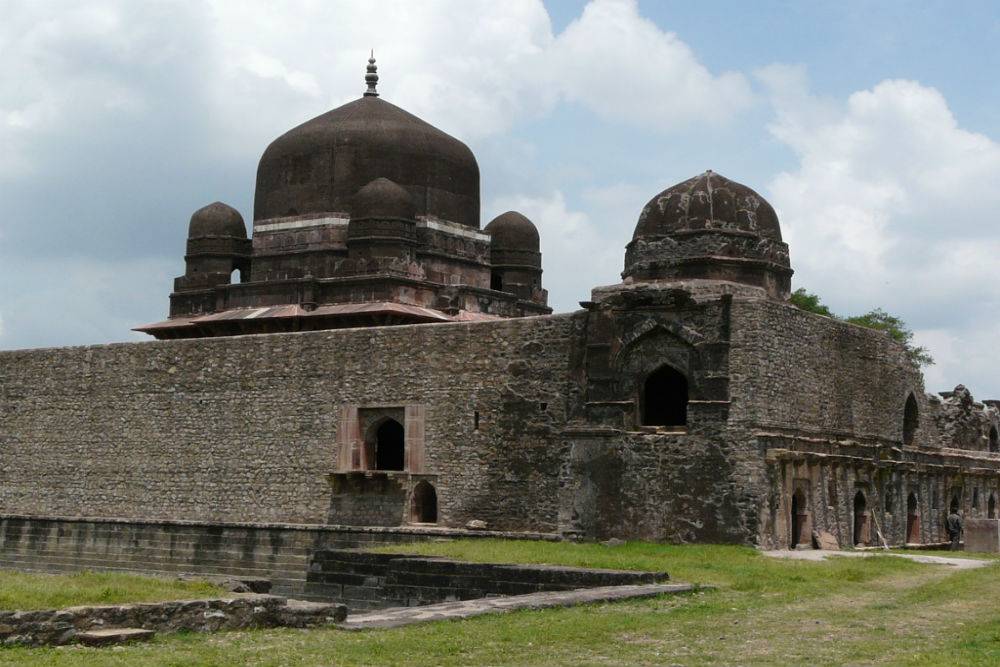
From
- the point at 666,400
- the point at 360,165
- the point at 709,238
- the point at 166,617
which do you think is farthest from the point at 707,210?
the point at 166,617

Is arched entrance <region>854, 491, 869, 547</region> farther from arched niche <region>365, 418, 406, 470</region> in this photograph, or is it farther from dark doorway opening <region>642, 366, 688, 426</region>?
arched niche <region>365, 418, 406, 470</region>

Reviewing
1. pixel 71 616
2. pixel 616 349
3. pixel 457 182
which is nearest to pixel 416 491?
pixel 616 349

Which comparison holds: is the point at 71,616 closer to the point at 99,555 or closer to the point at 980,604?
the point at 980,604

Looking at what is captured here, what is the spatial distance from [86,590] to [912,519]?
1612cm

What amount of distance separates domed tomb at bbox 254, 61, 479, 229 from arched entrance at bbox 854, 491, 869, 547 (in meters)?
10.4

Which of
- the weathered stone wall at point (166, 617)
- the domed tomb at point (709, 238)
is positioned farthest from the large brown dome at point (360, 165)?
the weathered stone wall at point (166, 617)

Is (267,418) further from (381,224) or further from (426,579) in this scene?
(426,579)

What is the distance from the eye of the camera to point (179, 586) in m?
11.1

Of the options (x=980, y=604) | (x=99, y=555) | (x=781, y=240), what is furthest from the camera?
(x=99, y=555)

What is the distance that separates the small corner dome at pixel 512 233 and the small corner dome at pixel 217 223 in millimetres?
5166

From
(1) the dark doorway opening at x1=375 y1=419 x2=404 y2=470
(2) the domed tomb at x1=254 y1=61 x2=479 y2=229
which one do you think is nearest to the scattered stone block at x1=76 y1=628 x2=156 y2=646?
(1) the dark doorway opening at x1=375 y1=419 x2=404 y2=470

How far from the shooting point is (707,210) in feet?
65.1

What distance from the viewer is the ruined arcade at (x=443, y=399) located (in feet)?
61.6

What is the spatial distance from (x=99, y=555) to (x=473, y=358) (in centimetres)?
846
